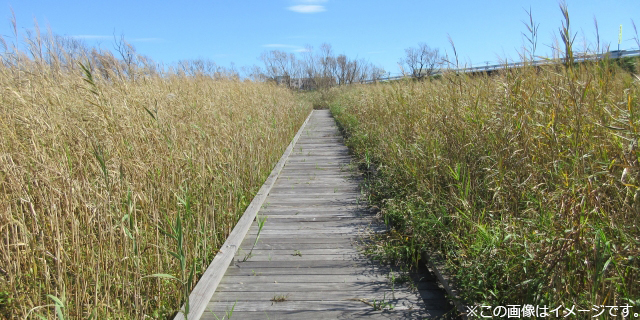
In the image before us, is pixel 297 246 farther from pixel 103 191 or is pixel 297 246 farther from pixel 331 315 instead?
pixel 103 191

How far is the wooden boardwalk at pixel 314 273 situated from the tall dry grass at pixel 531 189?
265 millimetres

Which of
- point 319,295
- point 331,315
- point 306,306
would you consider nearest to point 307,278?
point 319,295

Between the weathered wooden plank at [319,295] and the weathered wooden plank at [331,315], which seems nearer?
the weathered wooden plank at [331,315]

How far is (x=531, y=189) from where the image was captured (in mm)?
2627

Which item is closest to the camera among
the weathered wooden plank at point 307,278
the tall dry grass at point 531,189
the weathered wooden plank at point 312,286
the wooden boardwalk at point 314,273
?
the tall dry grass at point 531,189

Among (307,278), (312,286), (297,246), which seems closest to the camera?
(312,286)

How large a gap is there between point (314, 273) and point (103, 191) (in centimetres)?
142

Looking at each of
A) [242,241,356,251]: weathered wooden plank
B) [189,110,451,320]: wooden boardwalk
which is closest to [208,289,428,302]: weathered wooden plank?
[189,110,451,320]: wooden boardwalk

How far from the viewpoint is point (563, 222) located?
1.93 m

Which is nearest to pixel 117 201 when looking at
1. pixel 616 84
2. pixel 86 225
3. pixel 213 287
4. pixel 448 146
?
pixel 86 225

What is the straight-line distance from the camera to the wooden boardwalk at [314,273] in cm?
241

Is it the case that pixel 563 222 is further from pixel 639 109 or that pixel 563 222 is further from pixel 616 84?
pixel 616 84

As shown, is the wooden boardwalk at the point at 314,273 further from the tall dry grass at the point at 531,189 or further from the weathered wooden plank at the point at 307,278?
the tall dry grass at the point at 531,189

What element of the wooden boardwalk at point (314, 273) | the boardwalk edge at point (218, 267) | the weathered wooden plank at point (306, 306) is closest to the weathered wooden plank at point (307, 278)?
the wooden boardwalk at point (314, 273)
